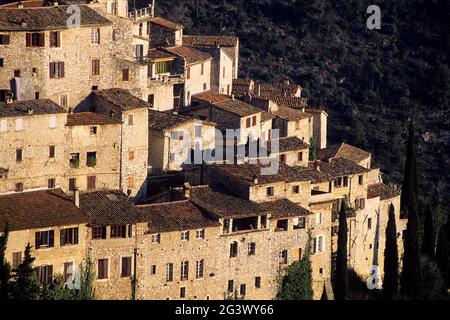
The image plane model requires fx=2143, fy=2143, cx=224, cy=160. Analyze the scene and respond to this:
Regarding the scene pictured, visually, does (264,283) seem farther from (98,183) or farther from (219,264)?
(98,183)

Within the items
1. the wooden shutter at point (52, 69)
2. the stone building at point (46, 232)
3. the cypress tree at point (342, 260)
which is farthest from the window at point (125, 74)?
the cypress tree at point (342, 260)

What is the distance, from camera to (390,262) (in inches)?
4390

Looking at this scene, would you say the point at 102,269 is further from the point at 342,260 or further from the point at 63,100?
the point at 342,260

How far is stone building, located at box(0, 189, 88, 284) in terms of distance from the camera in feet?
332

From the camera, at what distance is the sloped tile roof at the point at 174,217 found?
105625mm

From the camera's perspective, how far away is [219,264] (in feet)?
354

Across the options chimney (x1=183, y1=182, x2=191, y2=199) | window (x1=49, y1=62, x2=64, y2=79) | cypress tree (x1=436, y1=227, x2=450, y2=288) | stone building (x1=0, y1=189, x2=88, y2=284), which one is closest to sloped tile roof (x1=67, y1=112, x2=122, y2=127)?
window (x1=49, y1=62, x2=64, y2=79)

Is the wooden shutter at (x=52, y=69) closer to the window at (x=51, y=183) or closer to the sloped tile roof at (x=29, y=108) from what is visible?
the sloped tile roof at (x=29, y=108)

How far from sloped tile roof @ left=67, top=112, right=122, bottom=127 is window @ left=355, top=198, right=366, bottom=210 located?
52.1 feet

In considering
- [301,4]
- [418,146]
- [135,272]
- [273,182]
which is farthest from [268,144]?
[301,4]

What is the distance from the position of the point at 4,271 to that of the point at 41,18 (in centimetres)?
1648

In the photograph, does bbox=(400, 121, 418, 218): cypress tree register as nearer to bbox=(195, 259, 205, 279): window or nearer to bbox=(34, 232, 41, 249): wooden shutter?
bbox=(195, 259, 205, 279): window

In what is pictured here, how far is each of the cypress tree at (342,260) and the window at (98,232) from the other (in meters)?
13.4

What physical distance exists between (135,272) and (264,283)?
7854 mm
